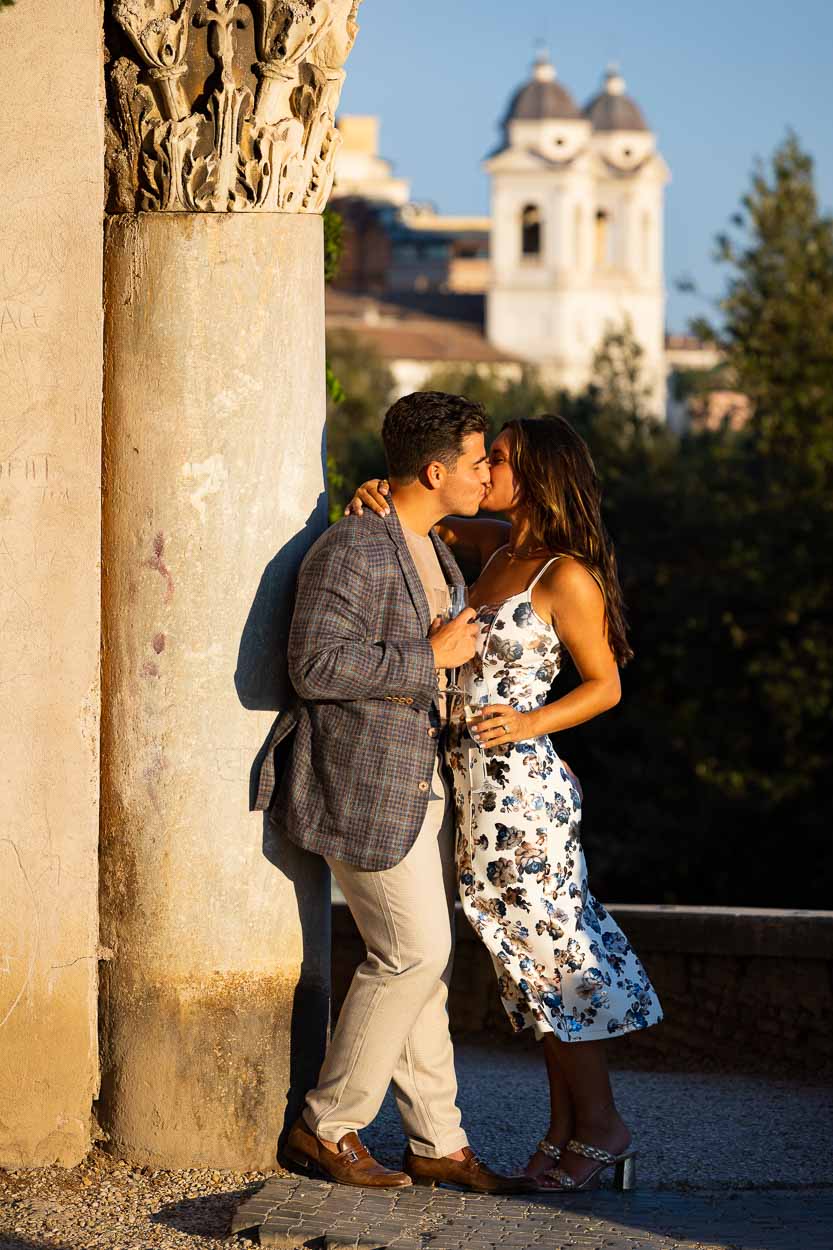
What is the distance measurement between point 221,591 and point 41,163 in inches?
44.4

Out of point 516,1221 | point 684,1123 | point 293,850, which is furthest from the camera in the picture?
point 684,1123

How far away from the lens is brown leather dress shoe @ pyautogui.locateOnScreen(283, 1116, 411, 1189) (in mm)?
4547

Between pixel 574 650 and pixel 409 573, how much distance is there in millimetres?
467

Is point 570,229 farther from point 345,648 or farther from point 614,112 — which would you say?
point 345,648

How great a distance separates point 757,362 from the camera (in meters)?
21.9

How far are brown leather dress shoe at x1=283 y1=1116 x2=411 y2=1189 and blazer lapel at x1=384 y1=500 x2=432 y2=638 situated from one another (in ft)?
4.11

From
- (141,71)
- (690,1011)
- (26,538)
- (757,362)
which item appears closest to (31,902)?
(26,538)

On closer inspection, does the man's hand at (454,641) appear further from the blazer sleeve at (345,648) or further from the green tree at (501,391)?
the green tree at (501,391)

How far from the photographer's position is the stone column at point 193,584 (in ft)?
15.3

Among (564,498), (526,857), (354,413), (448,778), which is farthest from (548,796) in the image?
(354,413)

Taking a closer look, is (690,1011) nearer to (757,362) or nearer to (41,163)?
(41,163)

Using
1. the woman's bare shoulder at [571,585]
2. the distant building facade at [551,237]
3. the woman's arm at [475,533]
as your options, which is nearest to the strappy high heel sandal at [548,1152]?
the woman's bare shoulder at [571,585]

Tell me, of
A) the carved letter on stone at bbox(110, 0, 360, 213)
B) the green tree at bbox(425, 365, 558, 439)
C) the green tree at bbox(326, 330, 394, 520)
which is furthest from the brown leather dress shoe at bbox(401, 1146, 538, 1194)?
the green tree at bbox(425, 365, 558, 439)

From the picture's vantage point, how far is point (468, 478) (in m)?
4.59
